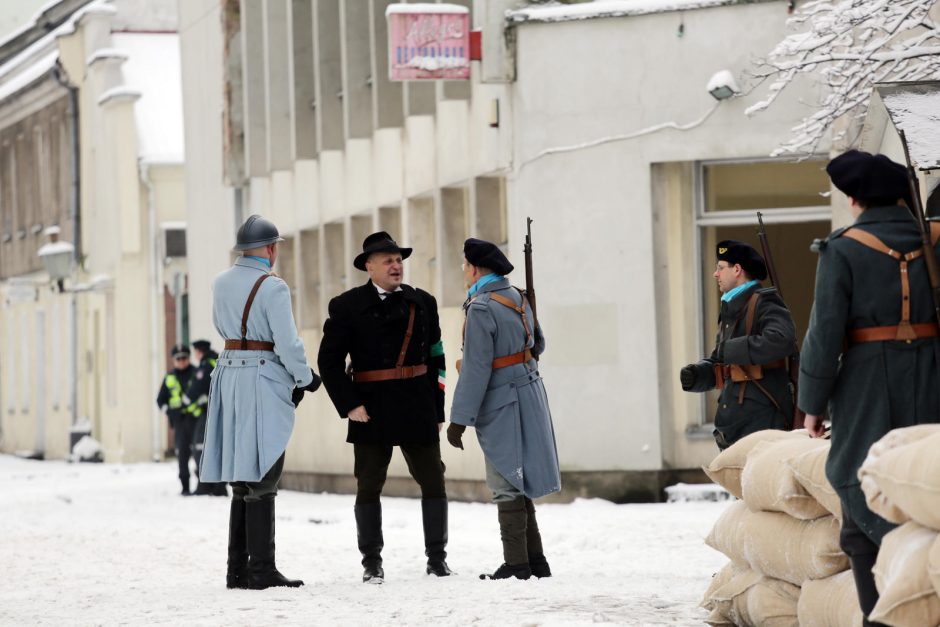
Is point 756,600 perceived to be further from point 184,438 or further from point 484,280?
point 184,438

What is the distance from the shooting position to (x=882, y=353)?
7008 millimetres

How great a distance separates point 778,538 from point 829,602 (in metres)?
0.61

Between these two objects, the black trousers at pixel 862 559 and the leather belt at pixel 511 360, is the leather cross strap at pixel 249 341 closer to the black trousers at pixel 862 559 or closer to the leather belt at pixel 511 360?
the leather belt at pixel 511 360

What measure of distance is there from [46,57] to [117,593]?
111 feet

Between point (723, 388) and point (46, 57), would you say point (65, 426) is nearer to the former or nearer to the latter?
point (46, 57)

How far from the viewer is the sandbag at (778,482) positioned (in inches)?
319

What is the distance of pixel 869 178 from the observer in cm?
711

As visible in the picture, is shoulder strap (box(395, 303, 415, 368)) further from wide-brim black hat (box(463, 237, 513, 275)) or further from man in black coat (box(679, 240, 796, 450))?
man in black coat (box(679, 240, 796, 450))

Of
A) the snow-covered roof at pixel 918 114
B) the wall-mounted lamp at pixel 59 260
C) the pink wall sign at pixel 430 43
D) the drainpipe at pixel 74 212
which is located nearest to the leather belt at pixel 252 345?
the snow-covered roof at pixel 918 114

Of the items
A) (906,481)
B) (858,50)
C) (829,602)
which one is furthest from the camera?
(858,50)

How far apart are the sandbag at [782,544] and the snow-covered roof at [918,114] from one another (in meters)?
1.68

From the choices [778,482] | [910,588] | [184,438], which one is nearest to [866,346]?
[910,588]

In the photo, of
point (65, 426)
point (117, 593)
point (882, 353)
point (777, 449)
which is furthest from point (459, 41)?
point (65, 426)

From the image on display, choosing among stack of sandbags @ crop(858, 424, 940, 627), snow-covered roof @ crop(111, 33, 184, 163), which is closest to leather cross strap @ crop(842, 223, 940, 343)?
stack of sandbags @ crop(858, 424, 940, 627)
